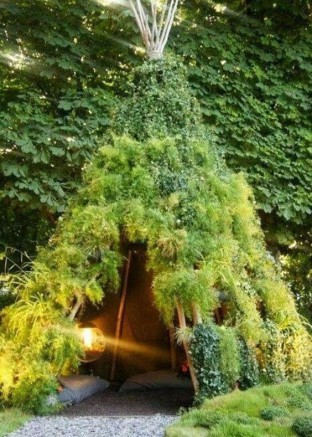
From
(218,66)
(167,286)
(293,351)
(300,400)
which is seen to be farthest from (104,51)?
(300,400)

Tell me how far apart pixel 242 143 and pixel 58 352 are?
5.63m

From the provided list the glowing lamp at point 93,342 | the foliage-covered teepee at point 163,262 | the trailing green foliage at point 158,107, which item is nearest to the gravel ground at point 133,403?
the foliage-covered teepee at point 163,262

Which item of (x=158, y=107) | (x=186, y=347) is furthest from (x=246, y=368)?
(x=158, y=107)

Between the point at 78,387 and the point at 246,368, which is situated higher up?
the point at 246,368

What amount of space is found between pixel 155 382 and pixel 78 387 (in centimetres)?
136

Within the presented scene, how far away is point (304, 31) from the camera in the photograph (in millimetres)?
10930

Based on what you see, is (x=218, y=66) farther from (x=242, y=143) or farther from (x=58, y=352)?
(x=58, y=352)

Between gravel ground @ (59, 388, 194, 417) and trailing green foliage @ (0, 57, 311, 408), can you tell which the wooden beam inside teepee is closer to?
trailing green foliage @ (0, 57, 311, 408)

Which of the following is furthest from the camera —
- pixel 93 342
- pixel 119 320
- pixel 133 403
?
pixel 119 320

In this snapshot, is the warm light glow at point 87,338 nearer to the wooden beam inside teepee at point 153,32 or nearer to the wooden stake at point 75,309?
the wooden stake at point 75,309

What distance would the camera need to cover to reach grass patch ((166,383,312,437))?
4727 millimetres

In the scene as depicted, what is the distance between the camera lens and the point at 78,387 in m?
6.93

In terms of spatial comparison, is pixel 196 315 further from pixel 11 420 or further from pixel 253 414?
pixel 11 420

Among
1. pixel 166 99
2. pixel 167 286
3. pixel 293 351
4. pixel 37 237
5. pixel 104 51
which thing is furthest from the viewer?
pixel 37 237
